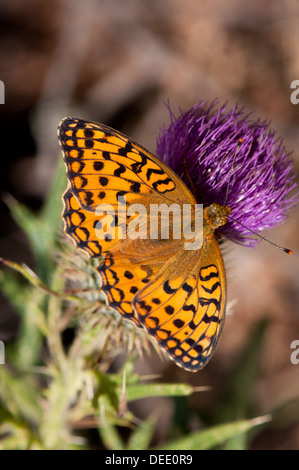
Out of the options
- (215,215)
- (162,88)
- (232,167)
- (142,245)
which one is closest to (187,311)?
(142,245)

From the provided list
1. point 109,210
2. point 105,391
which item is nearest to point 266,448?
point 105,391

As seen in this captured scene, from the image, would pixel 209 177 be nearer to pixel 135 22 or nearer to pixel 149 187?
pixel 149 187

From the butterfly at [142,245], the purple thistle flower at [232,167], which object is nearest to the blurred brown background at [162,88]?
the purple thistle flower at [232,167]

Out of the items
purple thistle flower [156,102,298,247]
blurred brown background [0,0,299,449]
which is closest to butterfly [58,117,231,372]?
purple thistle flower [156,102,298,247]

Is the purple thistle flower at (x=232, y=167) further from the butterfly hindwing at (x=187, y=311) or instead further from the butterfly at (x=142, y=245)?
the butterfly hindwing at (x=187, y=311)

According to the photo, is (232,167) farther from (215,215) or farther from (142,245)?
(142,245)
